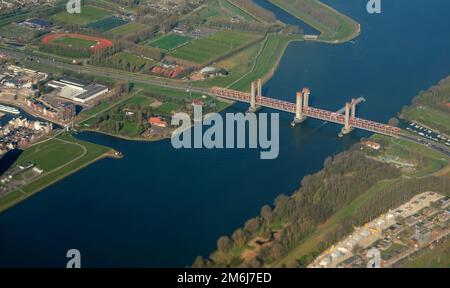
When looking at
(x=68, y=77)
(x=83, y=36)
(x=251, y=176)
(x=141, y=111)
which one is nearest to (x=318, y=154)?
(x=251, y=176)

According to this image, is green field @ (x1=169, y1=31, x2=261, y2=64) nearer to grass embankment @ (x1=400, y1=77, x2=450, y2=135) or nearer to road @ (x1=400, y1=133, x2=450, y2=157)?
grass embankment @ (x1=400, y1=77, x2=450, y2=135)

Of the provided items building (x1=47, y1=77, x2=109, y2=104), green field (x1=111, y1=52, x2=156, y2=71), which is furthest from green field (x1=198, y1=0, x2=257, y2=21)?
building (x1=47, y1=77, x2=109, y2=104)

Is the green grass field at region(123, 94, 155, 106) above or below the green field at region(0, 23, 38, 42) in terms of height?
below

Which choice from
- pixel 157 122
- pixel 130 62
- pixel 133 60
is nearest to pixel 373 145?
pixel 157 122

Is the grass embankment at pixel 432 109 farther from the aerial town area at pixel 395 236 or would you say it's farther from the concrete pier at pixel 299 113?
the aerial town area at pixel 395 236

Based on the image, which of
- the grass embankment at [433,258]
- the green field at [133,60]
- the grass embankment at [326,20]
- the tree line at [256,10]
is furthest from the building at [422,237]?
the tree line at [256,10]
